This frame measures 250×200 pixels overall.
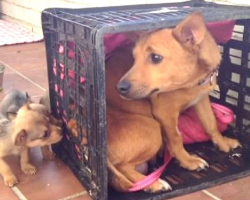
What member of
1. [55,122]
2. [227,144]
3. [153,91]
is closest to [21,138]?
[55,122]

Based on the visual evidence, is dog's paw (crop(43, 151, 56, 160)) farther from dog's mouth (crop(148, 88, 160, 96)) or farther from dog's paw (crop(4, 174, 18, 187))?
dog's mouth (crop(148, 88, 160, 96))

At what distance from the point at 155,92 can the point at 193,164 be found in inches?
16.7

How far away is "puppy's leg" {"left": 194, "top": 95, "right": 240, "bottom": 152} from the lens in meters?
2.37

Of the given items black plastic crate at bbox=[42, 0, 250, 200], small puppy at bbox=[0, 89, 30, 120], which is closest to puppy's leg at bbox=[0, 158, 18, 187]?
black plastic crate at bbox=[42, 0, 250, 200]

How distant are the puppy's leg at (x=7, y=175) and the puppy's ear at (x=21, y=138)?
17cm

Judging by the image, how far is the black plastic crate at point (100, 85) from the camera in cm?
176

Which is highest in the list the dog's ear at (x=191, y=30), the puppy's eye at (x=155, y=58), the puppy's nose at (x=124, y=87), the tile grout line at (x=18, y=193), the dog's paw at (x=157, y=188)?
the dog's ear at (x=191, y=30)

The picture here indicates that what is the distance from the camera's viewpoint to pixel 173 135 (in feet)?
7.04

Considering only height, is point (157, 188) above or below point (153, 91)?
below

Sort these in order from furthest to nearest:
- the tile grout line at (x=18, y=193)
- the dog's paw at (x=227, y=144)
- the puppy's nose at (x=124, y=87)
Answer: the dog's paw at (x=227, y=144) < the tile grout line at (x=18, y=193) < the puppy's nose at (x=124, y=87)

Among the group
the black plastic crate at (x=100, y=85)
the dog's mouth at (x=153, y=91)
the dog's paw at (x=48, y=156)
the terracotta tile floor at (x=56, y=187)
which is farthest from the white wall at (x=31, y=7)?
the dog's mouth at (x=153, y=91)

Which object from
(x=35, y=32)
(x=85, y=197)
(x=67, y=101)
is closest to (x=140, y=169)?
(x=85, y=197)

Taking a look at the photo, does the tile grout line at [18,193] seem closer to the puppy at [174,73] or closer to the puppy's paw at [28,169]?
the puppy's paw at [28,169]

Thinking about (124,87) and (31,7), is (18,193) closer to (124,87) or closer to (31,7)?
(124,87)
